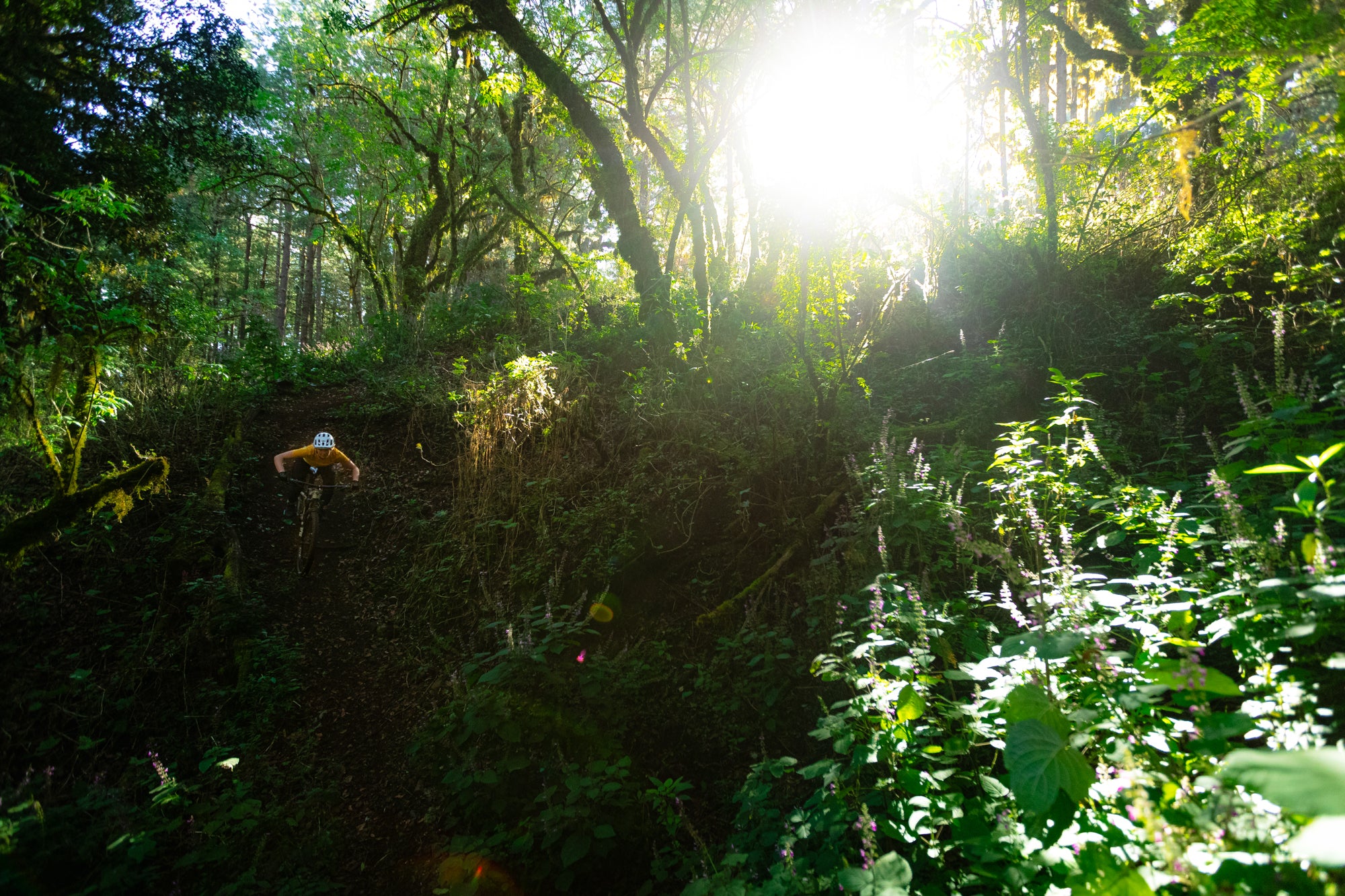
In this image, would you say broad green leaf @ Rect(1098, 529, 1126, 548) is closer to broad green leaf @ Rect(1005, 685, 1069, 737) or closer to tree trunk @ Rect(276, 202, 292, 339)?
broad green leaf @ Rect(1005, 685, 1069, 737)

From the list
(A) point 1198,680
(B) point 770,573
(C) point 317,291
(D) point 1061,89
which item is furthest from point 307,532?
(C) point 317,291

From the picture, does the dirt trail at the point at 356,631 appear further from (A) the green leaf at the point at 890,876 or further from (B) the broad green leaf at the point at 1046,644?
(B) the broad green leaf at the point at 1046,644

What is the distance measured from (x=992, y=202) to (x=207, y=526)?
53.0 feet

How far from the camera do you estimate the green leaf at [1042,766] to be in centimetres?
131

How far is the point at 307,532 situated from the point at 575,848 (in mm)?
5502

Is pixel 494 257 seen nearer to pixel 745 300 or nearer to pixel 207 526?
pixel 745 300

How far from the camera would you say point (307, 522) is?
6.71m

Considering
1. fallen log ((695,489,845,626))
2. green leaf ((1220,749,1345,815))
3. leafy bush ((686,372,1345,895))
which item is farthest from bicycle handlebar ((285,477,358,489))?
green leaf ((1220,749,1345,815))

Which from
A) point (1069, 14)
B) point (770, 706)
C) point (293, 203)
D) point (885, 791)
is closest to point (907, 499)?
point (770, 706)

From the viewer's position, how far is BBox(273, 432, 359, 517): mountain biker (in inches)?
268

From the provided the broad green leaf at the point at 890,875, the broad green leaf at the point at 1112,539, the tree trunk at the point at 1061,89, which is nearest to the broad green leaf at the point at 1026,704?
the broad green leaf at the point at 890,875

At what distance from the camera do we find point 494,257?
17688mm

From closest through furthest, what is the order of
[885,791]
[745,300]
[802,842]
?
[885,791], [802,842], [745,300]

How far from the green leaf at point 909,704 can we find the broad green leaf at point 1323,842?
1.09m
